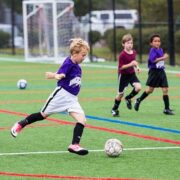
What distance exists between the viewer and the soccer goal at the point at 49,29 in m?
35.3

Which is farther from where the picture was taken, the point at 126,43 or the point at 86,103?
the point at 86,103

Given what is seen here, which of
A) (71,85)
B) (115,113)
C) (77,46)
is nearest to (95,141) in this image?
(71,85)

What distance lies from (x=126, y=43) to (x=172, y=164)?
5554 mm

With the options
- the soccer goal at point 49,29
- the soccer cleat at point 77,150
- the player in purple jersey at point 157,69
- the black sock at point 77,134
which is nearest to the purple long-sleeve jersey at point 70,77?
the black sock at point 77,134

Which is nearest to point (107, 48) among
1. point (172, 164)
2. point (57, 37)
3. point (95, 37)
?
point (95, 37)

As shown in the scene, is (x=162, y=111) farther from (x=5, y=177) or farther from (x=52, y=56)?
(x=52, y=56)

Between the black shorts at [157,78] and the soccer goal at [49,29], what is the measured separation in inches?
759

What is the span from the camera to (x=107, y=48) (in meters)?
39.7

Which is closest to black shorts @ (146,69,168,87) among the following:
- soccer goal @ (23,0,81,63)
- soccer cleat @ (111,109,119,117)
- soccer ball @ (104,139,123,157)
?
soccer cleat @ (111,109,119,117)

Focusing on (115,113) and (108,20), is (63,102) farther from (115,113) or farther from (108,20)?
(108,20)

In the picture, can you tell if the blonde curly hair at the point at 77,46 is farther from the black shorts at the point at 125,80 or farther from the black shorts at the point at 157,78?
the black shorts at the point at 157,78

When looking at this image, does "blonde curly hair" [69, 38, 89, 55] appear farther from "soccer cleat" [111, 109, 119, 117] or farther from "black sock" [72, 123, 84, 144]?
"soccer cleat" [111, 109, 119, 117]

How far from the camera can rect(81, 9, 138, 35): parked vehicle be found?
40719 millimetres

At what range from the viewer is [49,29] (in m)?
36.6
